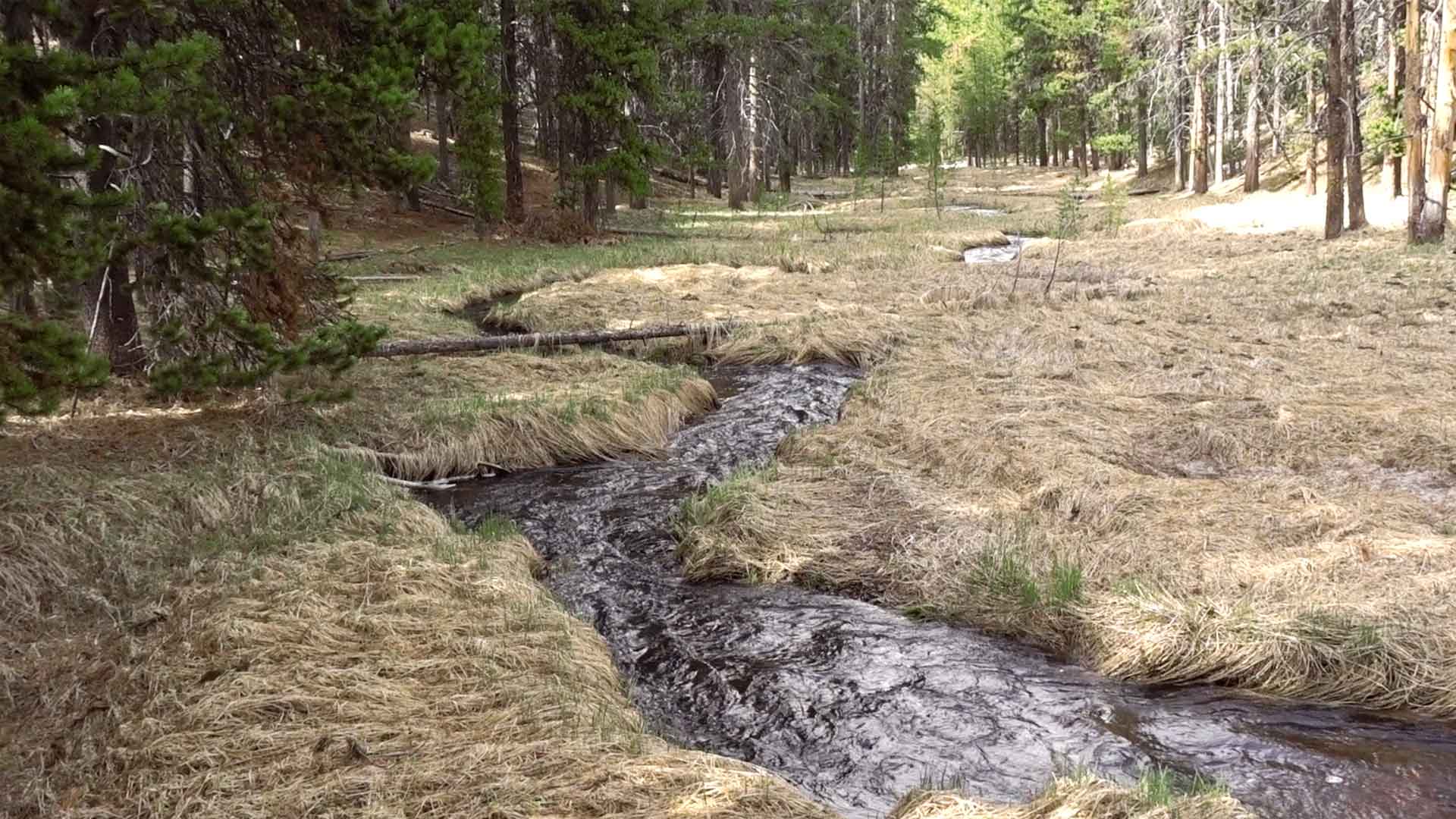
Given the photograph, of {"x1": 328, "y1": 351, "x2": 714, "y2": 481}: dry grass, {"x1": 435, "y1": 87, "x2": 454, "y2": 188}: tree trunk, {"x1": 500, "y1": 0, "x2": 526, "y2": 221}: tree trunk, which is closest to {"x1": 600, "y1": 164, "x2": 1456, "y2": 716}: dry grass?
{"x1": 328, "y1": 351, "x2": 714, "y2": 481}: dry grass

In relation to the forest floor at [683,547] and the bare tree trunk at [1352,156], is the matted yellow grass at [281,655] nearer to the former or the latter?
the forest floor at [683,547]

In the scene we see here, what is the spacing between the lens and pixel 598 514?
733 centimetres

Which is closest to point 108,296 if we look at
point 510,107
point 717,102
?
point 510,107

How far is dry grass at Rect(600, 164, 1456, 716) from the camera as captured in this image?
16.0ft

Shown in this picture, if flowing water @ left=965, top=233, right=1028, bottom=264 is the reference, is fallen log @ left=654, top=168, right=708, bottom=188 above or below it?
above

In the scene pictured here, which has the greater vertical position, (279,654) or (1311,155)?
(1311,155)

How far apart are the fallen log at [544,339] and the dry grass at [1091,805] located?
7.28 meters

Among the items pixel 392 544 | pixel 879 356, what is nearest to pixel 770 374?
pixel 879 356

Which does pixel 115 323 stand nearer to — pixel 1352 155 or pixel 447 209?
pixel 447 209

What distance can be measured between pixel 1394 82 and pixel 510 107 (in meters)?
20.1

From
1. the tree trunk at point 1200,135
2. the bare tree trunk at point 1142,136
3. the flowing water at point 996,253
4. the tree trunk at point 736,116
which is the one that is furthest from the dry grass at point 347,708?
the bare tree trunk at point 1142,136

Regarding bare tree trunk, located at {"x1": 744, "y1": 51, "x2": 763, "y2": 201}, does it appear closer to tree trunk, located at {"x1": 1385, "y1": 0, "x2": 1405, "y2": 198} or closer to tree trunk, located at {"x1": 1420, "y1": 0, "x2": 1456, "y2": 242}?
tree trunk, located at {"x1": 1385, "y1": 0, "x2": 1405, "y2": 198}

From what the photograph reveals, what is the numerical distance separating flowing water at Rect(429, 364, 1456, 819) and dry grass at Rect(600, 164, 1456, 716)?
10.3 inches

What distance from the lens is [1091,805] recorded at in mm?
3416
